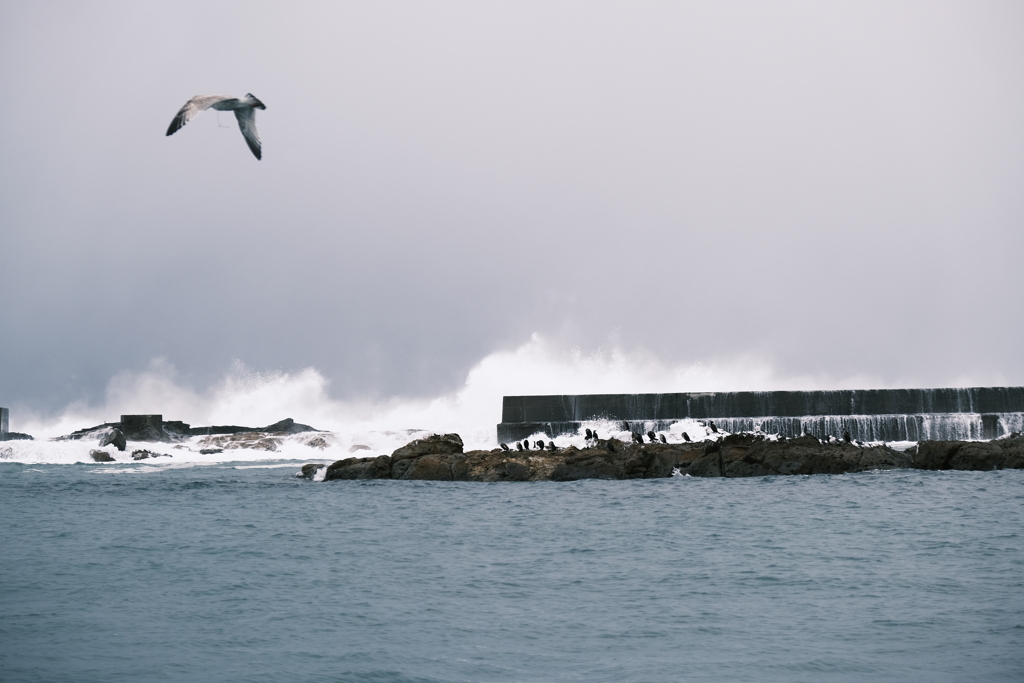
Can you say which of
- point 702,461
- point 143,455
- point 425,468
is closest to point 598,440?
point 702,461

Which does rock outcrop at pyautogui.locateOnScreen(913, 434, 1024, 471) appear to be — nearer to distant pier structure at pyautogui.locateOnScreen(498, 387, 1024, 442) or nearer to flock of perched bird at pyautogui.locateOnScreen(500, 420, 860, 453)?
flock of perched bird at pyautogui.locateOnScreen(500, 420, 860, 453)

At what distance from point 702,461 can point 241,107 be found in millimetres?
16712

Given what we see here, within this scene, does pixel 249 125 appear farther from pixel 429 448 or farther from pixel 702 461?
pixel 429 448

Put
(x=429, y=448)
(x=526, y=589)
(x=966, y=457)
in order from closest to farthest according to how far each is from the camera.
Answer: (x=526, y=589) < (x=966, y=457) < (x=429, y=448)

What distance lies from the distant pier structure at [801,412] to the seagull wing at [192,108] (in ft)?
84.8

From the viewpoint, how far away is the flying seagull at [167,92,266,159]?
890 centimetres

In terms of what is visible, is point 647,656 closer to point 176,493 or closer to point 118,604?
point 118,604

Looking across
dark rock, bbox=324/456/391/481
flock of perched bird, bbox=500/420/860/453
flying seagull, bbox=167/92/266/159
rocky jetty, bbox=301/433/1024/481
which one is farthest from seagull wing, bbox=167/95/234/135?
flock of perched bird, bbox=500/420/860/453

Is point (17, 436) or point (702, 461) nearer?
point (702, 461)

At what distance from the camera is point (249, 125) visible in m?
9.25

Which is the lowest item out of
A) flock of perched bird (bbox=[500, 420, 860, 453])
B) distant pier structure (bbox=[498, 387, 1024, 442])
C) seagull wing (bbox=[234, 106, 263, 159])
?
flock of perched bird (bbox=[500, 420, 860, 453])

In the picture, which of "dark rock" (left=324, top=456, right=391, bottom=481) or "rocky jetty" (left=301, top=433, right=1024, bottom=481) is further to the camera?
"dark rock" (left=324, top=456, right=391, bottom=481)

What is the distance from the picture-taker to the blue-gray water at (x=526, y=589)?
7820 mm

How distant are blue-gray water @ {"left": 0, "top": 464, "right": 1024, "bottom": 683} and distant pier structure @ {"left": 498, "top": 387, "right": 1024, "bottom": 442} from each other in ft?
47.2
